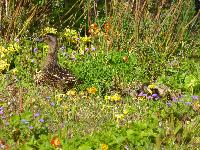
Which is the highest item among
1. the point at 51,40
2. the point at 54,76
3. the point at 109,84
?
the point at 51,40

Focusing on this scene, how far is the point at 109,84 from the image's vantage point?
745 centimetres

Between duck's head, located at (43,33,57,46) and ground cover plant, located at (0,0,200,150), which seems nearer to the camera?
ground cover plant, located at (0,0,200,150)

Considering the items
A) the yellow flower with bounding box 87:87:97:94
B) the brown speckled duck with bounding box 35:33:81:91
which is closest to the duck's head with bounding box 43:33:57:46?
the brown speckled duck with bounding box 35:33:81:91

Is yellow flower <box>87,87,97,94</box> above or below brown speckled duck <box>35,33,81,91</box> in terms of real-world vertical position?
below

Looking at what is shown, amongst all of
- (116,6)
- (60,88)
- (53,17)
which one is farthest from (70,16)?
(60,88)

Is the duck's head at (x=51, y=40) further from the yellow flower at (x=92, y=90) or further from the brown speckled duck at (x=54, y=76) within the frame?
the yellow flower at (x=92, y=90)

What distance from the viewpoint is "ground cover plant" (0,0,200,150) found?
509 cm

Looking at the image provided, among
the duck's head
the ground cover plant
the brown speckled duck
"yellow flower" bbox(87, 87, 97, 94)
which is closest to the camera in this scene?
the ground cover plant

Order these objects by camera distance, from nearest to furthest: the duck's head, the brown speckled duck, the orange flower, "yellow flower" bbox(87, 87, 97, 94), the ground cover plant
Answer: the orange flower → the ground cover plant → "yellow flower" bbox(87, 87, 97, 94) → the brown speckled duck → the duck's head

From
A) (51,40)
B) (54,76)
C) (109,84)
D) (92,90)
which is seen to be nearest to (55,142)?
(92,90)

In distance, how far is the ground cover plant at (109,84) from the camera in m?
5.09

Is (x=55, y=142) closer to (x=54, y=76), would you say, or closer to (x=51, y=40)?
(x=54, y=76)

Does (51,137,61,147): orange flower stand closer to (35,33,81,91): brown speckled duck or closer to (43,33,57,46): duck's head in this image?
(35,33,81,91): brown speckled duck

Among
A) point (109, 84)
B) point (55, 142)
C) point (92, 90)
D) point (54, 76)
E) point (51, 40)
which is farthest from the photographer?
point (51, 40)
